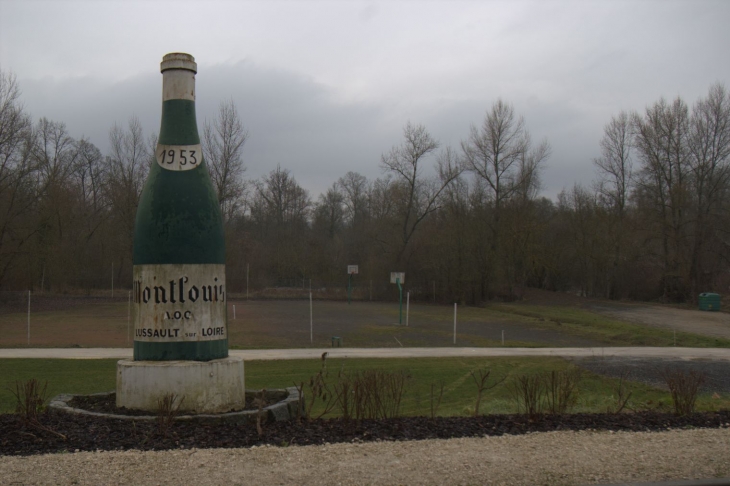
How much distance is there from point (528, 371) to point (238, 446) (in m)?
11.7

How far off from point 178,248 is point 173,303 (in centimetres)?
76

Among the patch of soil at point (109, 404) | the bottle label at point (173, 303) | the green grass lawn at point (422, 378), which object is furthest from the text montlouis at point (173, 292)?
the green grass lawn at point (422, 378)

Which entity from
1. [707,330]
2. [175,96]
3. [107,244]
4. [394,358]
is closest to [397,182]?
[107,244]

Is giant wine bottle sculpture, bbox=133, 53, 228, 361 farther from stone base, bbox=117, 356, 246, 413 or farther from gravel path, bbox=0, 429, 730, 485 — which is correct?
gravel path, bbox=0, 429, 730, 485

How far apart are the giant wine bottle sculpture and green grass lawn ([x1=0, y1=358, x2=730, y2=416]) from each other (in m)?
3.86

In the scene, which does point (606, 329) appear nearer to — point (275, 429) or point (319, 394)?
point (319, 394)

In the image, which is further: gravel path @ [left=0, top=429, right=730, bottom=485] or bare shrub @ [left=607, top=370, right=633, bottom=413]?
bare shrub @ [left=607, top=370, right=633, bottom=413]

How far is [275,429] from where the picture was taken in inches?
294

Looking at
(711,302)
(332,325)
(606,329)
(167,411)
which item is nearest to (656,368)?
(167,411)

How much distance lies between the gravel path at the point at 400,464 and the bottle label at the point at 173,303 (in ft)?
8.42

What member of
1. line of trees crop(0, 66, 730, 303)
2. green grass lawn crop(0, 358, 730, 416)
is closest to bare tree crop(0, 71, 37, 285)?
line of trees crop(0, 66, 730, 303)

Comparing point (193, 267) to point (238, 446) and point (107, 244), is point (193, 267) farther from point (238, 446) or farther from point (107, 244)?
point (107, 244)

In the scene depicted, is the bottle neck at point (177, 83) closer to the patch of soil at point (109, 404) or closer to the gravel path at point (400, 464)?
the patch of soil at point (109, 404)

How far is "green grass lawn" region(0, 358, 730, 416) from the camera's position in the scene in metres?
11.5
